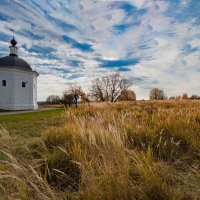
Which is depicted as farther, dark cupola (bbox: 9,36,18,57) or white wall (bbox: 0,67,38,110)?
dark cupola (bbox: 9,36,18,57)

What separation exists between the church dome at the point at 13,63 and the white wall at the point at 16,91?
2.01ft

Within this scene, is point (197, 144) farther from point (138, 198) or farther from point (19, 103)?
point (19, 103)

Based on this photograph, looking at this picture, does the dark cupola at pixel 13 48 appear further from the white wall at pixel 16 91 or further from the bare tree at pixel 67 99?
the bare tree at pixel 67 99

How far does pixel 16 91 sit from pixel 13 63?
4579 millimetres

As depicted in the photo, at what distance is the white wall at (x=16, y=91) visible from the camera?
3334 centimetres

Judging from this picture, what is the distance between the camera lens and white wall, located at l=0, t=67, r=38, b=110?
33.3 metres

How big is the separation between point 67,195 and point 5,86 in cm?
3509

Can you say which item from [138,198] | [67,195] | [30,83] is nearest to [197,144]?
[138,198]

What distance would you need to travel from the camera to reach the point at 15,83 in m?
34.0

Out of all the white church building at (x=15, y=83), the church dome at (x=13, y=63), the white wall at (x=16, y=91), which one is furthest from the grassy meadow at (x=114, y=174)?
the church dome at (x=13, y=63)

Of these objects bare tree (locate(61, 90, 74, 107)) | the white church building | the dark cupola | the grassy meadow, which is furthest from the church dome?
the grassy meadow

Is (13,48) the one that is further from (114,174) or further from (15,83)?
(114,174)

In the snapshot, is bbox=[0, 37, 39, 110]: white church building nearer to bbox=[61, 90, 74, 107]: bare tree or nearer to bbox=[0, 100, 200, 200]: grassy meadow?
bbox=[61, 90, 74, 107]: bare tree

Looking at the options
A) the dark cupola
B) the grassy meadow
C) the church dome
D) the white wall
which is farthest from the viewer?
the dark cupola
